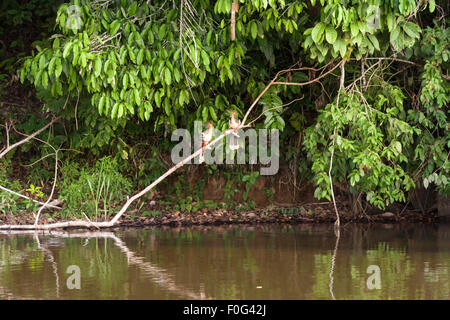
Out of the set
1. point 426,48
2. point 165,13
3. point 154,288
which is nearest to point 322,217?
point 426,48

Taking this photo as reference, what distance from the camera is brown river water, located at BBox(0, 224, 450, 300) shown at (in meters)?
5.46

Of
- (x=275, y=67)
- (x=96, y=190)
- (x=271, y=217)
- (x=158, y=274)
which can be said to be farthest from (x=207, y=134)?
(x=158, y=274)

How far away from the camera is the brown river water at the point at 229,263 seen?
5.46 metres

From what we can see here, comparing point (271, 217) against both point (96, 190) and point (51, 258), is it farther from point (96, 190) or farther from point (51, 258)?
point (51, 258)

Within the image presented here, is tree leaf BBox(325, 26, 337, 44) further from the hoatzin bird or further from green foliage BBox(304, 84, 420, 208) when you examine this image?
the hoatzin bird

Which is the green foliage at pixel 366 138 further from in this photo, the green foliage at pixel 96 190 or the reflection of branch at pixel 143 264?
the green foliage at pixel 96 190

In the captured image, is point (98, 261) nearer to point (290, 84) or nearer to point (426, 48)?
point (290, 84)

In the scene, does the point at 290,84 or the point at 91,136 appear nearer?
the point at 290,84

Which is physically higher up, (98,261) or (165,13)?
(165,13)

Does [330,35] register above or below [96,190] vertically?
above

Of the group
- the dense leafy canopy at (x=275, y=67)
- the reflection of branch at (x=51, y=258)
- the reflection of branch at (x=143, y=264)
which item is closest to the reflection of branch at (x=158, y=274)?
the reflection of branch at (x=143, y=264)

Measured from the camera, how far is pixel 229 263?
22.0ft

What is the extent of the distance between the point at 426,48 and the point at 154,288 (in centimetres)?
460
